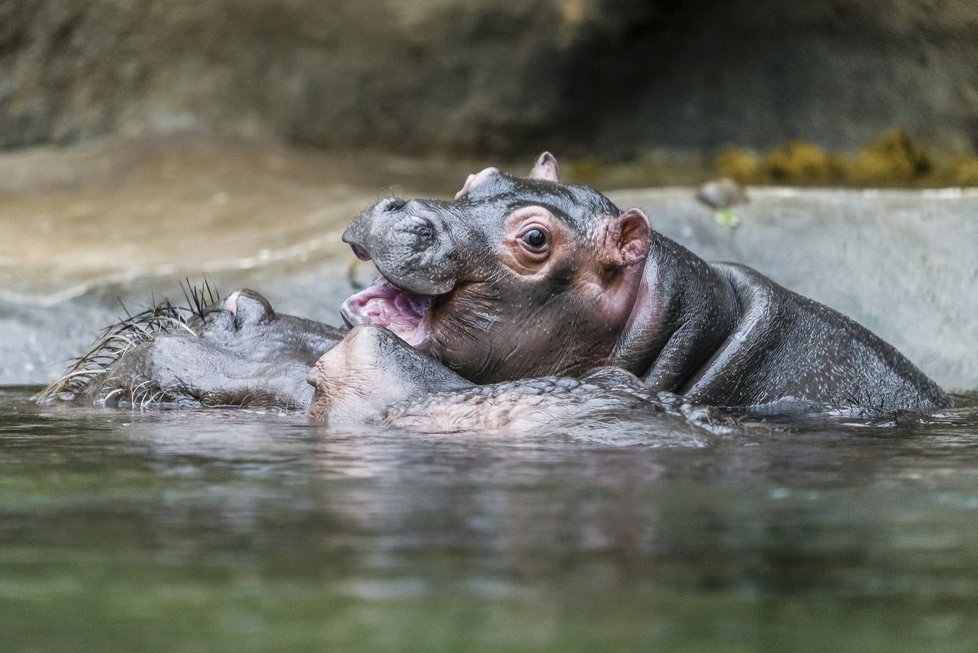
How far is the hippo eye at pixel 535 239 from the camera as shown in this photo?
4797mm

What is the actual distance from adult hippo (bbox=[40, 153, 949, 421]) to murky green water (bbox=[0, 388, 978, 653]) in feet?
2.51

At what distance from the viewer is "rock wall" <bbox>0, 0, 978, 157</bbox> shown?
1156cm

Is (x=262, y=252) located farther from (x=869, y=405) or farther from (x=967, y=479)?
(x=967, y=479)

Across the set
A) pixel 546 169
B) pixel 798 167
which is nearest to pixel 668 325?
pixel 546 169

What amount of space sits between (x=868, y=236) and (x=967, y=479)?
3954mm

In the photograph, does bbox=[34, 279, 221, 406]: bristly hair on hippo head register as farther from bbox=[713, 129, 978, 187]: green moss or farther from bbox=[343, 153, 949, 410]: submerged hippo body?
bbox=[713, 129, 978, 187]: green moss

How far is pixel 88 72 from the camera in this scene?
459 inches

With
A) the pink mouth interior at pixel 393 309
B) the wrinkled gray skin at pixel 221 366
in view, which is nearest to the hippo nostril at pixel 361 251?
the pink mouth interior at pixel 393 309

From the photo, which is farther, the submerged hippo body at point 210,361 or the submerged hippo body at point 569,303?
the submerged hippo body at point 210,361

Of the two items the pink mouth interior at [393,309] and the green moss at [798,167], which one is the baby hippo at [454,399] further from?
the green moss at [798,167]

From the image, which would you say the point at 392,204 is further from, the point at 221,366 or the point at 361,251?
the point at 221,366

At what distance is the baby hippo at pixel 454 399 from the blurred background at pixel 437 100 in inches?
189

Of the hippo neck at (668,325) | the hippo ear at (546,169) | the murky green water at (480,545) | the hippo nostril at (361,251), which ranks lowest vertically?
the murky green water at (480,545)

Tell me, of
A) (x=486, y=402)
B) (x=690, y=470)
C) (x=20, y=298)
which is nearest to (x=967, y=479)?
(x=690, y=470)
